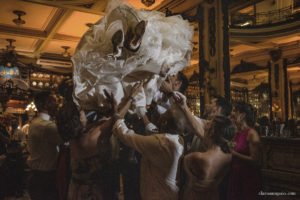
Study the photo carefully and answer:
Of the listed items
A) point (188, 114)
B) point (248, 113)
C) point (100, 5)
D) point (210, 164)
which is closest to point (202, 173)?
point (210, 164)

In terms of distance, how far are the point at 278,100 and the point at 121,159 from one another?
10553 mm

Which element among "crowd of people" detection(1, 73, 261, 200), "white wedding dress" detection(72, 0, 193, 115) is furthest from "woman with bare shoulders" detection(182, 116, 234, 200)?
"white wedding dress" detection(72, 0, 193, 115)

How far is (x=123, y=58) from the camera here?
1597 mm

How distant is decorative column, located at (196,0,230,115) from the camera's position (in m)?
4.36

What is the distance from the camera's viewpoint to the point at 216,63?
14.5 feet

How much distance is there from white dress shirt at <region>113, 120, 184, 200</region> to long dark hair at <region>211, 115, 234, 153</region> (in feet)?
0.90

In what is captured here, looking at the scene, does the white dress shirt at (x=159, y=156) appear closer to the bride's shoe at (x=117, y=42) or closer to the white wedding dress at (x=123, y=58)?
the white wedding dress at (x=123, y=58)

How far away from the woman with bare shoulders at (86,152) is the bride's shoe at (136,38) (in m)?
0.71

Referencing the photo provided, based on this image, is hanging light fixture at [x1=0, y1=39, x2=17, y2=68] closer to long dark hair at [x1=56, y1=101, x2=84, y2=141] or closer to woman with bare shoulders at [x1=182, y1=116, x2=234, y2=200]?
long dark hair at [x1=56, y1=101, x2=84, y2=141]

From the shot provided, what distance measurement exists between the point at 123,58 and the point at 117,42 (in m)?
0.14

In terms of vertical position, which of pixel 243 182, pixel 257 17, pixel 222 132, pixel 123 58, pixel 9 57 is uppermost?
pixel 257 17

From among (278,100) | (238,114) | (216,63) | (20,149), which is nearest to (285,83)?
(278,100)

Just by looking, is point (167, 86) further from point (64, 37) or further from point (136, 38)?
point (64, 37)

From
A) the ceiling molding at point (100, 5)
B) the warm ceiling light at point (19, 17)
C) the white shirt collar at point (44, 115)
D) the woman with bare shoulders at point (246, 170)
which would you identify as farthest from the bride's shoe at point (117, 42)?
the warm ceiling light at point (19, 17)
